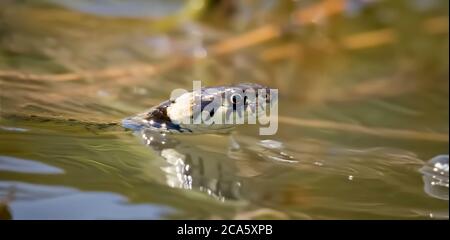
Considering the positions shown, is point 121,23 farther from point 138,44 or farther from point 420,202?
point 420,202

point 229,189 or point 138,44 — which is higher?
point 138,44

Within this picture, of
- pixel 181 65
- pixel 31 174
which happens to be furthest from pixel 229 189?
pixel 181 65

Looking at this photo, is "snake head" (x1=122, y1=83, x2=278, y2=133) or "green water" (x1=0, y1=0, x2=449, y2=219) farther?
"snake head" (x1=122, y1=83, x2=278, y2=133)

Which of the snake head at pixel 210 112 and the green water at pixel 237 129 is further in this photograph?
the snake head at pixel 210 112

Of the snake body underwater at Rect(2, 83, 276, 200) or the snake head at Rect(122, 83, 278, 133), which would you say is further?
the snake head at Rect(122, 83, 278, 133)
